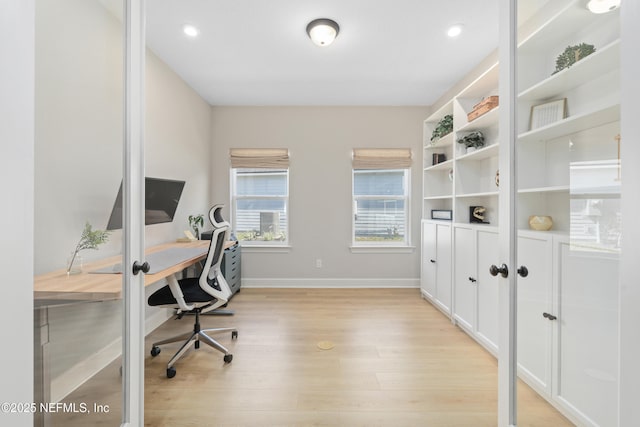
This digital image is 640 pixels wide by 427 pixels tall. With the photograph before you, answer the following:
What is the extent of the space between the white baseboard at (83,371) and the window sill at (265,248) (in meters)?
2.87

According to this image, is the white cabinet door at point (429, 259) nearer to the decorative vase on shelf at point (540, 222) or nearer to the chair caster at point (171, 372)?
the decorative vase on shelf at point (540, 222)

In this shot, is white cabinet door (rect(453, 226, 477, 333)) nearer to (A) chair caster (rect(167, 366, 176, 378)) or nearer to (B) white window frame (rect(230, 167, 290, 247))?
(B) white window frame (rect(230, 167, 290, 247))

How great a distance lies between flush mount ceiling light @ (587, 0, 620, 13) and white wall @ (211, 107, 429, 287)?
10.1 feet

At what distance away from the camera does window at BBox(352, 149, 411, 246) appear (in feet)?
13.5

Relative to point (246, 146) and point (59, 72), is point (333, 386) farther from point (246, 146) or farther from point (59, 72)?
point (246, 146)

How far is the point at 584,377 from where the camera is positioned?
1127 mm

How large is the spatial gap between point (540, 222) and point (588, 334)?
482 millimetres

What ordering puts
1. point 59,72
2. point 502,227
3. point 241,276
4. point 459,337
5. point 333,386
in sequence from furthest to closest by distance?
point 241,276 < point 459,337 < point 333,386 < point 502,227 < point 59,72

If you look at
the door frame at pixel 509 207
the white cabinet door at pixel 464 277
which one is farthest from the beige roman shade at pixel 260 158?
the door frame at pixel 509 207

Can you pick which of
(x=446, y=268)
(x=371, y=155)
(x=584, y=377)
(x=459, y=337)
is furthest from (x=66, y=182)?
(x=371, y=155)

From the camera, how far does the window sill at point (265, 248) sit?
4.02 meters

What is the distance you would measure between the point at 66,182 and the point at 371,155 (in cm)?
355

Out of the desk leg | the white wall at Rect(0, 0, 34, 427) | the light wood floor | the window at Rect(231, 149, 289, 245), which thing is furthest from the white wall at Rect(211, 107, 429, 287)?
the white wall at Rect(0, 0, 34, 427)

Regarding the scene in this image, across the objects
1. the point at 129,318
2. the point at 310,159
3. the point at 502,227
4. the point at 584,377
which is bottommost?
the point at 584,377
